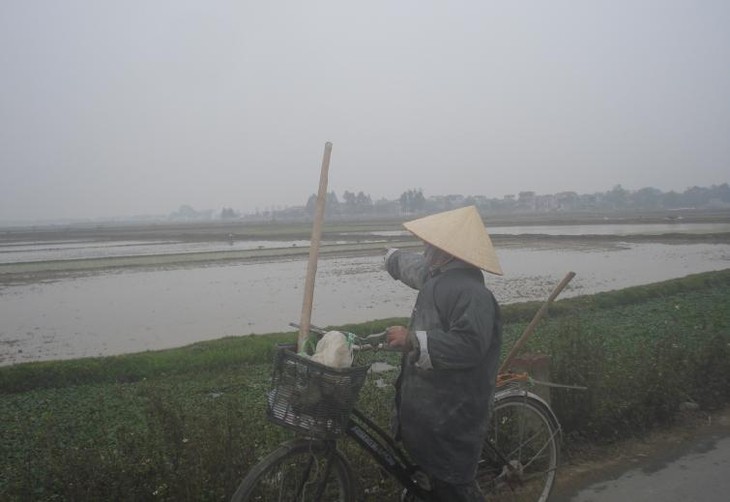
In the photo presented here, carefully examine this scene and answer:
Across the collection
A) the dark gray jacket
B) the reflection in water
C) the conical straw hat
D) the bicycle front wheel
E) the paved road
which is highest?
the conical straw hat

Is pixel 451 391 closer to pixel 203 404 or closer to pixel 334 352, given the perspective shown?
pixel 334 352

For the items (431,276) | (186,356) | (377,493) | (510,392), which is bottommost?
(186,356)

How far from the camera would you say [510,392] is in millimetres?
2926

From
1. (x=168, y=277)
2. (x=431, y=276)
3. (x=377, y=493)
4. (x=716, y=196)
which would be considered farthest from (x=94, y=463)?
(x=716, y=196)

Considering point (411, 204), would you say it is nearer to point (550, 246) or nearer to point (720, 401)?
point (550, 246)

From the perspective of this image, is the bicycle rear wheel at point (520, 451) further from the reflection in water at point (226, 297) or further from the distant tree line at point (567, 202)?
the distant tree line at point (567, 202)

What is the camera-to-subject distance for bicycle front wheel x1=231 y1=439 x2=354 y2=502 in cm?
211

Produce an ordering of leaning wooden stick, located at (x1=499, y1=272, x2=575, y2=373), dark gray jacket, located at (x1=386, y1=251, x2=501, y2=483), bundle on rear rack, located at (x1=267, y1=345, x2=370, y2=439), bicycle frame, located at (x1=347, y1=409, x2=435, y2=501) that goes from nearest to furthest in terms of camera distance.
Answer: bundle on rear rack, located at (x1=267, y1=345, x2=370, y2=439) < dark gray jacket, located at (x1=386, y1=251, x2=501, y2=483) < bicycle frame, located at (x1=347, y1=409, x2=435, y2=501) < leaning wooden stick, located at (x1=499, y1=272, x2=575, y2=373)

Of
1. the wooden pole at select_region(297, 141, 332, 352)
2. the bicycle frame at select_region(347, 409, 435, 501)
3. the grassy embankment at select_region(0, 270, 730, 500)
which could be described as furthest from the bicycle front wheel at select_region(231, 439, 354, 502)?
the grassy embankment at select_region(0, 270, 730, 500)

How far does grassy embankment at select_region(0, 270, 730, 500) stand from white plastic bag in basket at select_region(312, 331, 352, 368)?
3.77 feet

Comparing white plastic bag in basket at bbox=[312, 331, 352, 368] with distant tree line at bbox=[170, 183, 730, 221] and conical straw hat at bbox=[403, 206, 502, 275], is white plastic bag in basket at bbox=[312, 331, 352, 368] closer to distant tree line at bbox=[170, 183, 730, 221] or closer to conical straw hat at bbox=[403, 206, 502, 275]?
conical straw hat at bbox=[403, 206, 502, 275]

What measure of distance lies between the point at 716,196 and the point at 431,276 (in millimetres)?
169441

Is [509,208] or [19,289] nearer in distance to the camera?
[19,289]

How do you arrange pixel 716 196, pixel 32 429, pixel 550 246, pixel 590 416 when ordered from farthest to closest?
pixel 716 196
pixel 550 246
pixel 32 429
pixel 590 416
